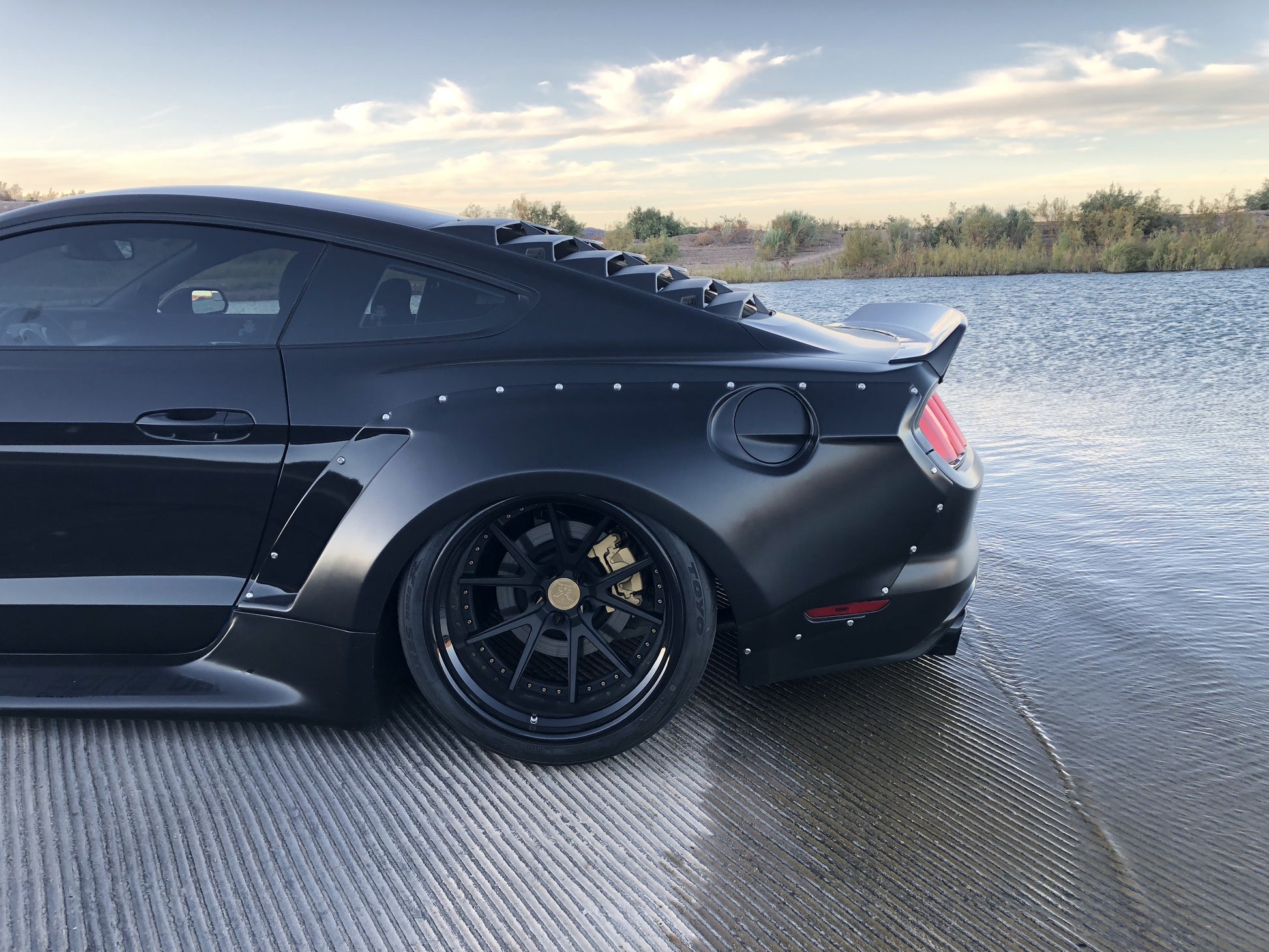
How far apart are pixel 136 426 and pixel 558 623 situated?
3.88 ft

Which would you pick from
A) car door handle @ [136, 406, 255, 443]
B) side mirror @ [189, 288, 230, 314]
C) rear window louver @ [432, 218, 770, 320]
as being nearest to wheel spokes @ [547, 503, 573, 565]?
rear window louver @ [432, 218, 770, 320]

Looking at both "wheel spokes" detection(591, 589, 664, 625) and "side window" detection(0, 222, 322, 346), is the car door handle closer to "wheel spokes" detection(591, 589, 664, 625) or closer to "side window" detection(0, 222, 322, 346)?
"side window" detection(0, 222, 322, 346)

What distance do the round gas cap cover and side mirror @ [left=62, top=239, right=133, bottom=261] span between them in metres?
1.73

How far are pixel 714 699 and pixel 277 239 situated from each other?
1825 millimetres

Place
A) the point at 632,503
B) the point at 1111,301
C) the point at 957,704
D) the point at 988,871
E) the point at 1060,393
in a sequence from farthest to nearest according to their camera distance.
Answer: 1. the point at 1111,301
2. the point at 1060,393
3. the point at 957,704
4. the point at 632,503
5. the point at 988,871

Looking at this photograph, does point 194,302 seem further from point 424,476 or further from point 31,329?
point 424,476

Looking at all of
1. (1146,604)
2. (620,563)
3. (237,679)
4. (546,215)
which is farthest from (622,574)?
(546,215)

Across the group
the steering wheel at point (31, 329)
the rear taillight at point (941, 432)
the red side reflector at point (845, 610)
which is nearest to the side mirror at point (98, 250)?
the steering wheel at point (31, 329)

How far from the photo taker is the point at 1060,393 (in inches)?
293

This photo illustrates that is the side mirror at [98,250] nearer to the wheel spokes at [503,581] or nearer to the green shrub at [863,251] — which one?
the wheel spokes at [503,581]

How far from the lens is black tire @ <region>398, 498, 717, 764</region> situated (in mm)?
2287

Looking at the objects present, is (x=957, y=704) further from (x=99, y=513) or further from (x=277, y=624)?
(x=99, y=513)

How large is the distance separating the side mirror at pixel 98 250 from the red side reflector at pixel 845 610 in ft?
6.83

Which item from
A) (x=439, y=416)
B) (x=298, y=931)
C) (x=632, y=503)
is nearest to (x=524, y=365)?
(x=439, y=416)
